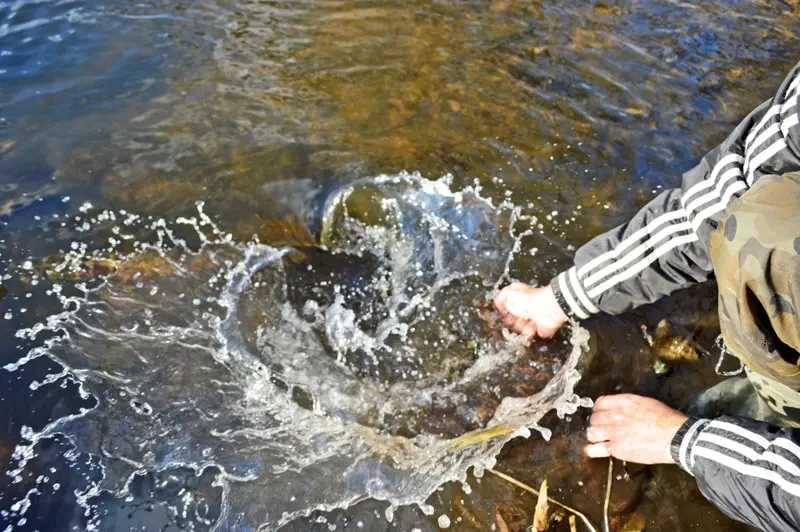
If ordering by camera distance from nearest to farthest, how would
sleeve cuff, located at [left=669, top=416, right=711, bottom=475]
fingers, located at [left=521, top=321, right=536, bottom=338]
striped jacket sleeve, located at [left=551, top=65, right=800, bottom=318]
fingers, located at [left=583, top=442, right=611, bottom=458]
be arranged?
striped jacket sleeve, located at [left=551, top=65, right=800, bottom=318] < sleeve cuff, located at [left=669, top=416, right=711, bottom=475] < fingers, located at [left=583, top=442, right=611, bottom=458] < fingers, located at [left=521, top=321, right=536, bottom=338]

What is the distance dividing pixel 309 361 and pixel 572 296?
1269 mm

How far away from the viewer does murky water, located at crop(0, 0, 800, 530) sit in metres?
2.48

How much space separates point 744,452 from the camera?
195cm

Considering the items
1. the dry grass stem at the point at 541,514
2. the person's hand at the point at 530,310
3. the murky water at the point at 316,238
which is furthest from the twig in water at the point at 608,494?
the person's hand at the point at 530,310

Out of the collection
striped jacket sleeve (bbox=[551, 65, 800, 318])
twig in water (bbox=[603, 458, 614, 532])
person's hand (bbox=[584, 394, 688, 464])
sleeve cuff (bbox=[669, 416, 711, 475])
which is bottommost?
twig in water (bbox=[603, 458, 614, 532])

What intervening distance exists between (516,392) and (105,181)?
9.01 feet

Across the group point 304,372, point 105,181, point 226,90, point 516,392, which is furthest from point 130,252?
point 516,392

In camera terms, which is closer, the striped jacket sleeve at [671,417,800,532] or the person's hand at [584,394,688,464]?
the striped jacket sleeve at [671,417,800,532]

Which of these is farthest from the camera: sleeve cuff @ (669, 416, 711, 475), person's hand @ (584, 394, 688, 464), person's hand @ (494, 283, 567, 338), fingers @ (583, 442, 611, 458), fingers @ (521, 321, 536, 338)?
fingers @ (521, 321, 536, 338)

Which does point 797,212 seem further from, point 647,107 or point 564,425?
point 647,107

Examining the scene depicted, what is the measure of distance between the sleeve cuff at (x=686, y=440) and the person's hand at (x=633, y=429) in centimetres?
4

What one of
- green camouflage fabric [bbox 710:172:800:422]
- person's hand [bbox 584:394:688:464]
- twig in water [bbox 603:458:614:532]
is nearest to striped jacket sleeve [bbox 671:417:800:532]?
person's hand [bbox 584:394:688:464]

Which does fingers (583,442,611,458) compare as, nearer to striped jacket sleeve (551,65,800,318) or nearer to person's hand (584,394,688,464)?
person's hand (584,394,688,464)

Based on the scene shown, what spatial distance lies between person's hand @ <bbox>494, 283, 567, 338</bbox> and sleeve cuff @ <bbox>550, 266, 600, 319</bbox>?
0.04 metres
